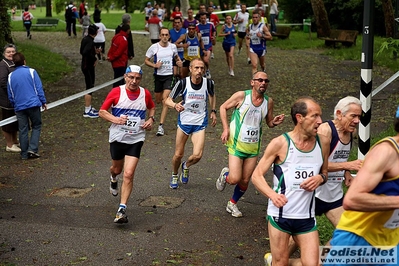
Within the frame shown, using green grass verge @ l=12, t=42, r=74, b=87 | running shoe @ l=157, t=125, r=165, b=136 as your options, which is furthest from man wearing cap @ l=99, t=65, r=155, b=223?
green grass verge @ l=12, t=42, r=74, b=87

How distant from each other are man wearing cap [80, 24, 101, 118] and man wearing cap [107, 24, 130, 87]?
44cm

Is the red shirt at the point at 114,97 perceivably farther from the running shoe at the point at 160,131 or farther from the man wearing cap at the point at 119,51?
the man wearing cap at the point at 119,51

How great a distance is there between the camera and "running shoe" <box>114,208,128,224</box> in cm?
888

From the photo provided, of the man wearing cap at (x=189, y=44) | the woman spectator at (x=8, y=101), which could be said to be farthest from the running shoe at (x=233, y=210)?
the man wearing cap at (x=189, y=44)

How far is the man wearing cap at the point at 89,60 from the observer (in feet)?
54.4

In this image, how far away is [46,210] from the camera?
972 cm

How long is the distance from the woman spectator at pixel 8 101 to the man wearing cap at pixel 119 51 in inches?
149

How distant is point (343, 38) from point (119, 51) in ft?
54.2

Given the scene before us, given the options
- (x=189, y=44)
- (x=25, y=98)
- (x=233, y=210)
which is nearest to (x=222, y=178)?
(x=233, y=210)

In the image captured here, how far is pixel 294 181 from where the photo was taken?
20.4ft

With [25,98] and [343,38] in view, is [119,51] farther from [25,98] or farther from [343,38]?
[343,38]

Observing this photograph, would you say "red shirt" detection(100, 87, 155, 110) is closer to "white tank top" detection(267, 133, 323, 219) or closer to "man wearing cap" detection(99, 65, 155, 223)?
"man wearing cap" detection(99, 65, 155, 223)

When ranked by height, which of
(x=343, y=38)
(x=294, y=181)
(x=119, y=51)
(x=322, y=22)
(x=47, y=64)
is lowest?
(x=47, y=64)

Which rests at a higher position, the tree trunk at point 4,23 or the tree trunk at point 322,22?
the tree trunk at point 4,23
